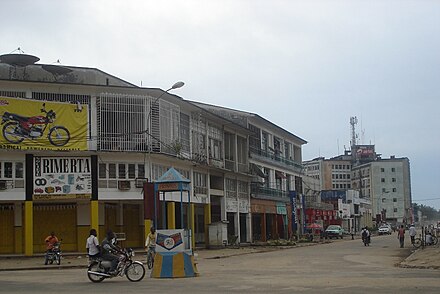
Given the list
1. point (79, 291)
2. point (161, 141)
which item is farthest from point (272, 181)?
point (79, 291)

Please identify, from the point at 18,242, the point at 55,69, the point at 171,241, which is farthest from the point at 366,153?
the point at 171,241

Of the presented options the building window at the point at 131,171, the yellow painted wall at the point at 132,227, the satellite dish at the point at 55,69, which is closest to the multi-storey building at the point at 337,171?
the yellow painted wall at the point at 132,227

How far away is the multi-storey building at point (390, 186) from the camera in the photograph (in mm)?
146875

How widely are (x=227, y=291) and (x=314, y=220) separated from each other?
6861 cm

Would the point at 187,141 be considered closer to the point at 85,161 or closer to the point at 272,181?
the point at 85,161

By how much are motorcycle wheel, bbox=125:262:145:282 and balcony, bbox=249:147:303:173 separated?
138 ft

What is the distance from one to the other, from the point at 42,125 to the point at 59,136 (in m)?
1.17

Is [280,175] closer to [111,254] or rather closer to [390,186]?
[111,254]

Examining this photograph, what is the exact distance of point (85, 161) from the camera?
39938 mm

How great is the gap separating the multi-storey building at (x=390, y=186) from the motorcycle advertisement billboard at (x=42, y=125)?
114 m

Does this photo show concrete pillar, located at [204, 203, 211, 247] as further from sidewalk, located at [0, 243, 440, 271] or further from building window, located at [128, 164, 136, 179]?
building window, located at [128, 164, 136, 179]

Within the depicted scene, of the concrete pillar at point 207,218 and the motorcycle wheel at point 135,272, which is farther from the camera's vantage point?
the concrete pillar at point 207,218

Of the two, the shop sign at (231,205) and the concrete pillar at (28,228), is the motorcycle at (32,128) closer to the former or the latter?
the concrete pillar at (28,228)

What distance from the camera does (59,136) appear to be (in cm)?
3909
